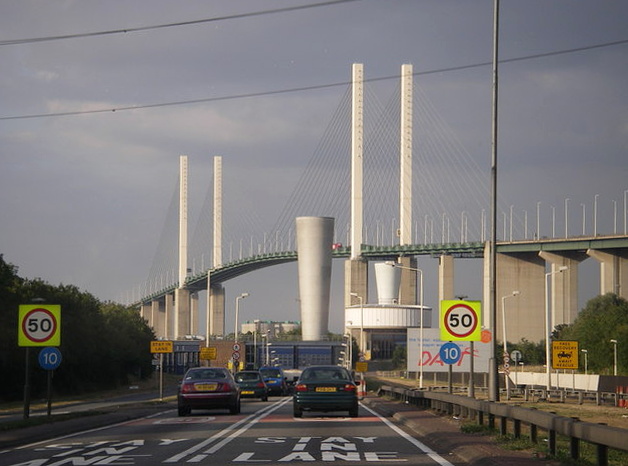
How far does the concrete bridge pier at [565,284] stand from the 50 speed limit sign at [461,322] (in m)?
105

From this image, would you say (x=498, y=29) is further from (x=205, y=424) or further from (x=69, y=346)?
(x=69, y=346)

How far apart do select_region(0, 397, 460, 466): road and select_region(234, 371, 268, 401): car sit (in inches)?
781

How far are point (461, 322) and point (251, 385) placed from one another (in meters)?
22.8

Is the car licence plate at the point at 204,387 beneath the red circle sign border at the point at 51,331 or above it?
beneath

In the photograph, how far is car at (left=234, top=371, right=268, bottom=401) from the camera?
49.6 meters

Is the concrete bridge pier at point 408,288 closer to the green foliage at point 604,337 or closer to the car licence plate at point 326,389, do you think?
the green foliage at point 604,337

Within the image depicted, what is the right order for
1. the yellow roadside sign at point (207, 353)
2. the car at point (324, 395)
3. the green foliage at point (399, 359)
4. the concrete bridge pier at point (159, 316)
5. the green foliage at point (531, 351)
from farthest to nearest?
the concrete bridge pier at point (159, 316) < the green foliage at point (399, 359) < the green foliage at point (531, 351) < the yellow roadside sign at point (207, 353) < the car at point (324, 395)

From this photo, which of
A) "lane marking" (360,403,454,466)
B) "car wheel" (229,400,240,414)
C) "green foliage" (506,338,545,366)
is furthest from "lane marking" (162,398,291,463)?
"green foliage" (506,338,545,366)

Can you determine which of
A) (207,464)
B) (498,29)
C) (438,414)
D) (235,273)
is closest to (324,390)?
(438,414)

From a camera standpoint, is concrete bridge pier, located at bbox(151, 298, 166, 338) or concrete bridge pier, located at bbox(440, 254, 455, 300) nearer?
concrete bridge pier, located at bbox(440, 254, 455, 300)

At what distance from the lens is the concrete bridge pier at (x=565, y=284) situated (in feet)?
432

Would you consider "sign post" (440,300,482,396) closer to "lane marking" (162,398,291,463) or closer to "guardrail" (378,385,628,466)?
"guardrail" (378,385,628,466)

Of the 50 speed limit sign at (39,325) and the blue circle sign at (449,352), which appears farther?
the blue circle sign at (449,352)

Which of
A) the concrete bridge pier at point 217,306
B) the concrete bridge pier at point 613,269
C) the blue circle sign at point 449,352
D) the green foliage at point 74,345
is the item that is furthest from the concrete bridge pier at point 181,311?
the blue circle sign at point 449,352
